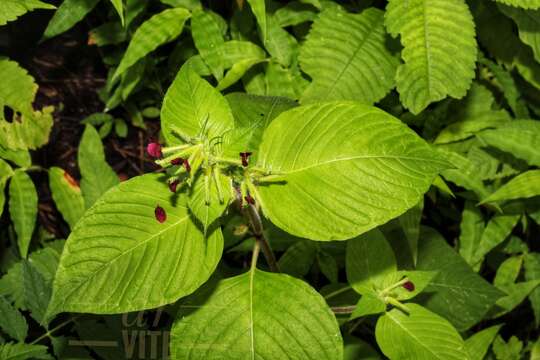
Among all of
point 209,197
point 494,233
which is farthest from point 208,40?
point 494,233

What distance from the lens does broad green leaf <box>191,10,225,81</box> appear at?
1.84 m

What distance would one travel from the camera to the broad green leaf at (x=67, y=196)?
190cm

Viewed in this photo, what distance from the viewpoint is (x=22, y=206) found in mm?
1796

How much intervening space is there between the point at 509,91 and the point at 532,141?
0.92 feet

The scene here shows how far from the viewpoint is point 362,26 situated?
72.2 inches

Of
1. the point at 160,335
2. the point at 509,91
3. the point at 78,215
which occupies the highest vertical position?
the point at 509,91

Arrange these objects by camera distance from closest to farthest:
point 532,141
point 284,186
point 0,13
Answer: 1. point 284,186
2. point 0,13
3. point 532,141

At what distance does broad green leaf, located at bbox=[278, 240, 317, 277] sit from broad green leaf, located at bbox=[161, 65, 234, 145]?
0.64 m

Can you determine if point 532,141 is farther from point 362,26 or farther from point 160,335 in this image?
point 160,335

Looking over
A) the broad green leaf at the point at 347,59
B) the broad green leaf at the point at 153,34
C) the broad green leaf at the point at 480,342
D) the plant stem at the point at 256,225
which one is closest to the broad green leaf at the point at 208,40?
the broad green leaf at the point at 153,34

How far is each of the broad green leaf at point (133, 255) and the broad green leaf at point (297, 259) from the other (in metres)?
0.60

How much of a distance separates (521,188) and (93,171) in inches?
53.9

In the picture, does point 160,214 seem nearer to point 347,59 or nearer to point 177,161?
point 177,161

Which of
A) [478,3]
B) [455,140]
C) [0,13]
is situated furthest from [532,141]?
[0,13]
